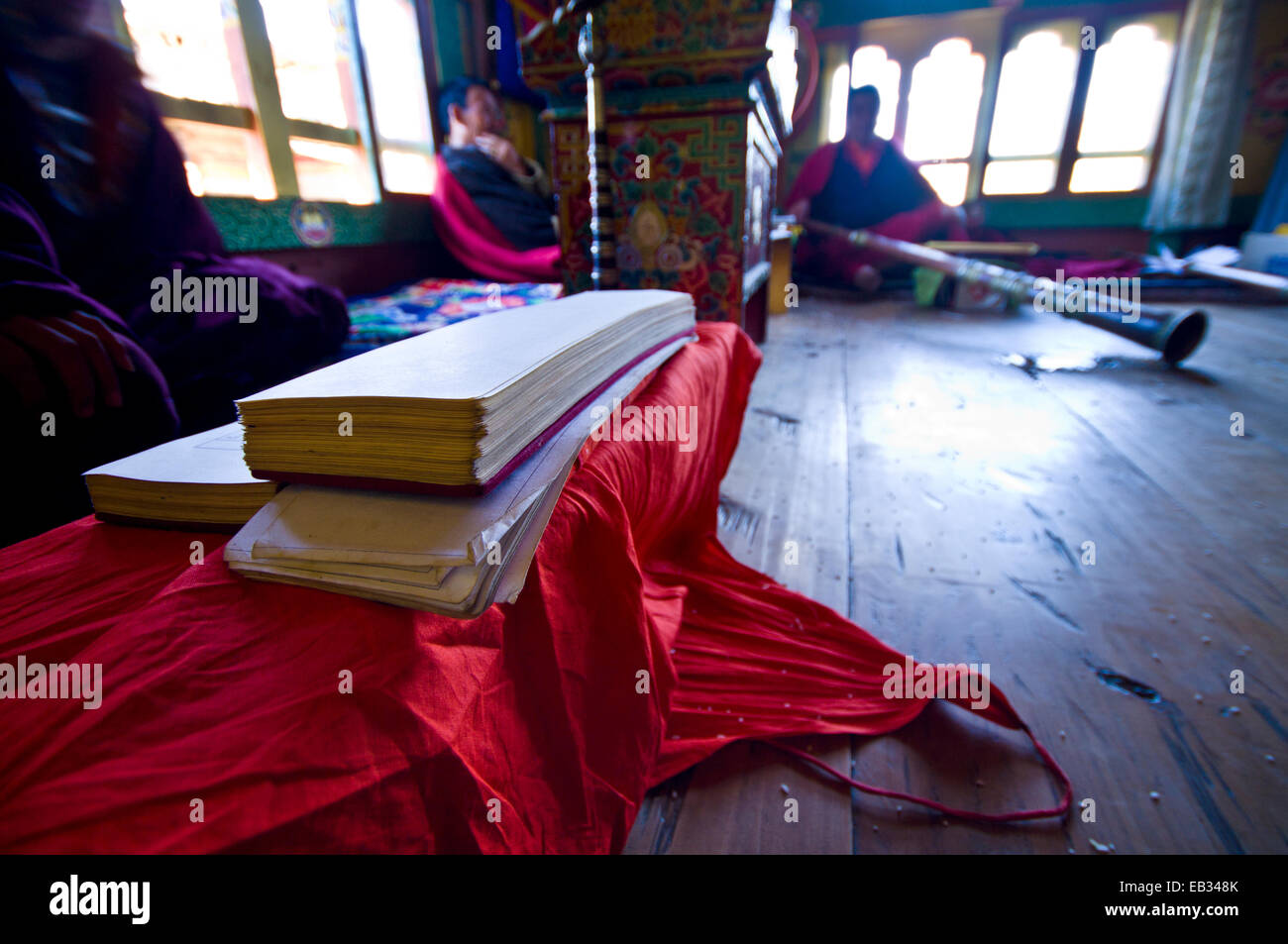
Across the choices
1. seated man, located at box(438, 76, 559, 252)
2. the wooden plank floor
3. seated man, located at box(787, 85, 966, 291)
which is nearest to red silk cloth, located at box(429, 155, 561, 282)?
seated man, located at box(438, 76, 559, 252)

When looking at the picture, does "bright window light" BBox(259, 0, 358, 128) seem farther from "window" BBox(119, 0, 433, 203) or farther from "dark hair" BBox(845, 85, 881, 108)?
"dark hair" BBox(845, 85, 881, 108)

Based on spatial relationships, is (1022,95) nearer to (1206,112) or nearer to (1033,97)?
(1033,97)

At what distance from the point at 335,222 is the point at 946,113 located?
17.6 feet

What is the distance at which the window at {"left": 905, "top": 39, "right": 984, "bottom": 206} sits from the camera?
512cm

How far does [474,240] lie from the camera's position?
268 cm

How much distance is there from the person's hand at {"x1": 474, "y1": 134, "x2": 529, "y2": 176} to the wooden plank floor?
1681mm

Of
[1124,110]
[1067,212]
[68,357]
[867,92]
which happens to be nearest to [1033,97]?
[1124,110]

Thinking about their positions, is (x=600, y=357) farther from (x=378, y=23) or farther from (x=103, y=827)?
(x=378, y=23)

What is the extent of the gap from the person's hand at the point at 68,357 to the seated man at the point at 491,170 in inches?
83.5

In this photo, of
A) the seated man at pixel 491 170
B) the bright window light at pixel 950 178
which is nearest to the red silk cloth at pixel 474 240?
the seated man at pixel 491 170

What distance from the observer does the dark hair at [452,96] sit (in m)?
2.84

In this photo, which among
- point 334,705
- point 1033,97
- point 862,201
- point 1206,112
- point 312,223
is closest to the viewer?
point 334,705

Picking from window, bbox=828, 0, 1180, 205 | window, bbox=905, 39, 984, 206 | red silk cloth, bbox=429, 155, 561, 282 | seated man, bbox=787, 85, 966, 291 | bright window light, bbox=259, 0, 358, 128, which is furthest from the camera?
window, bbox=905, 39, 984, 206

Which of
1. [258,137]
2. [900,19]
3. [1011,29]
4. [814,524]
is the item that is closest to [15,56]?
[258,137]
